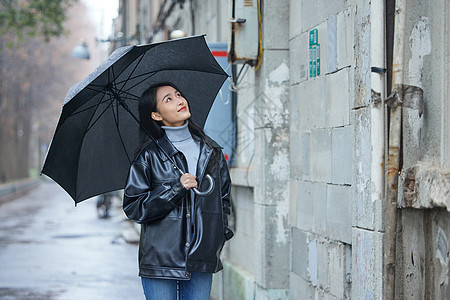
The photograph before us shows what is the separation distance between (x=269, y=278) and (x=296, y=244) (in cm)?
43

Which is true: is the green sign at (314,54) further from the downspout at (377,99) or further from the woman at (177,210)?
the woman at (177,210)

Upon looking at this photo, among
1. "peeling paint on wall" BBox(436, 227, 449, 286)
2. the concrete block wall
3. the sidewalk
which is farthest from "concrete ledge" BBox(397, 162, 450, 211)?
the sidewalk

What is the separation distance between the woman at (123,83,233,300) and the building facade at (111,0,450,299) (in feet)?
2.88

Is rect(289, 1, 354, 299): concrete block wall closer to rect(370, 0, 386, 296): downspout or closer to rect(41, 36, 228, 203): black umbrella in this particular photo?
rect(370, 0, 386, 296): downspout

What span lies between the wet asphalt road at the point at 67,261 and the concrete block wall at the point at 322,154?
11.8ft

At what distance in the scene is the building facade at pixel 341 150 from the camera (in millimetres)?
3924

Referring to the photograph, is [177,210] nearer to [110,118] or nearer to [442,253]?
[110,118]

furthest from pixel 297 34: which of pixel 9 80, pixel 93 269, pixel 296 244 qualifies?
pixel 9 80

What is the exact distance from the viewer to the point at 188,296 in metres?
4.17

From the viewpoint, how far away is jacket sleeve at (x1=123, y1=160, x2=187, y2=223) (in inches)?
159

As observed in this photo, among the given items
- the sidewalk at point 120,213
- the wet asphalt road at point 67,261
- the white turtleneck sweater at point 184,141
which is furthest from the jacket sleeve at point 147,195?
the sidewalk at point 120,213

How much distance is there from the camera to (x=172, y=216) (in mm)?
4094

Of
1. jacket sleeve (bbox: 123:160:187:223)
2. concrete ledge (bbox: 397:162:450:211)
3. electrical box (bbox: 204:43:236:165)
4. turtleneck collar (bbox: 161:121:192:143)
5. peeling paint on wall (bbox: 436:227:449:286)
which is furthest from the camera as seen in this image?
electrical box (bbox: 204:43:236:165)

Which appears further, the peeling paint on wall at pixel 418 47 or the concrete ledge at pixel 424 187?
the peeling paint on wall at pixel 418 47
